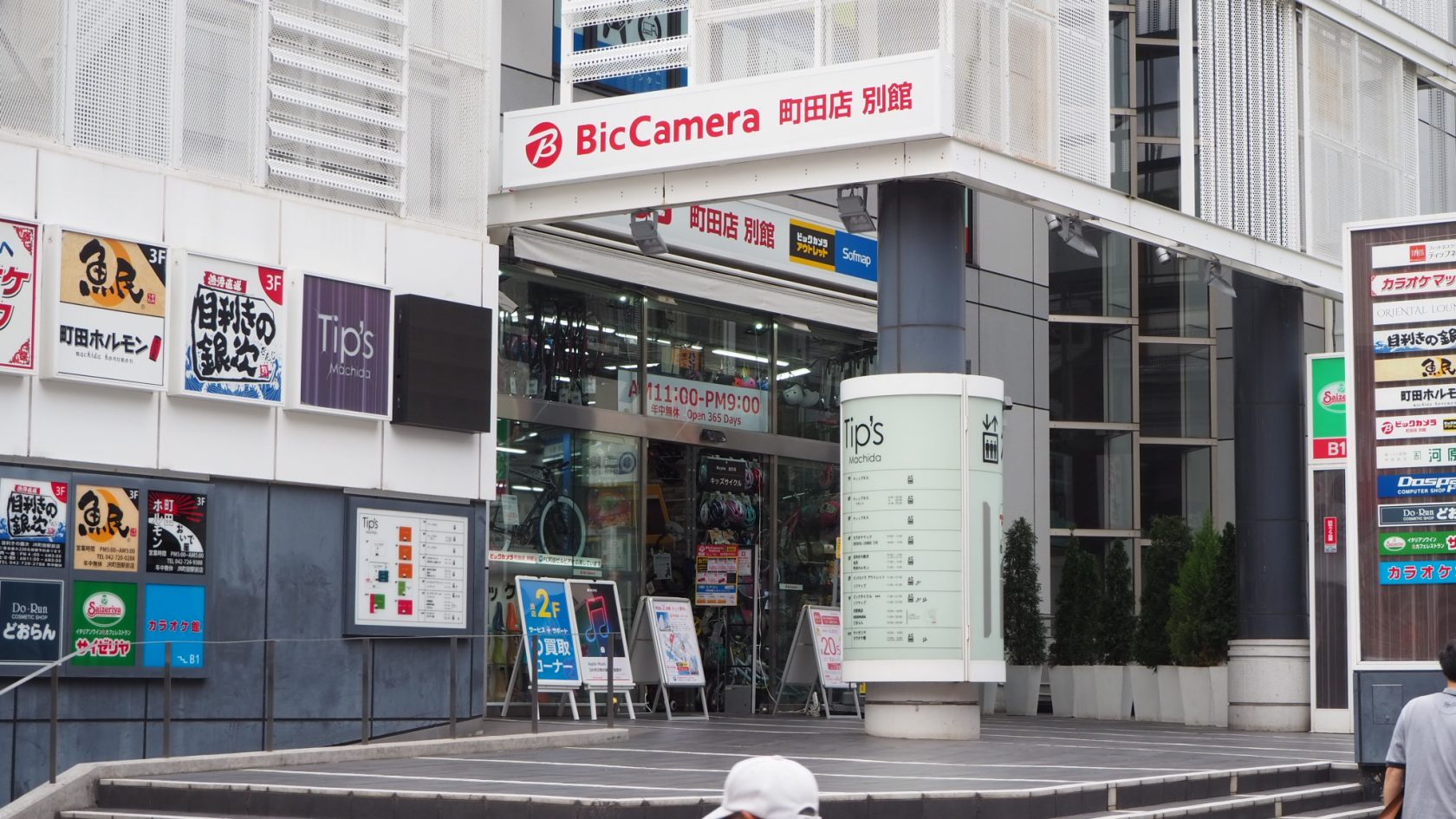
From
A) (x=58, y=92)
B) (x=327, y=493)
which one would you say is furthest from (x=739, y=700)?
(x=58, y=92)

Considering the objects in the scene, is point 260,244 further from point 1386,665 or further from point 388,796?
point 1386,665

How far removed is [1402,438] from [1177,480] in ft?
56.5

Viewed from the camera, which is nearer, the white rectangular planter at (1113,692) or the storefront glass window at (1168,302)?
the white rectangular planter at (1113,692)


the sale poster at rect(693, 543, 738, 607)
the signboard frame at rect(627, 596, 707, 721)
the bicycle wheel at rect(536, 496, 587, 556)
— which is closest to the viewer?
the bicycle wheel at rect(536, 496, 587, 556)

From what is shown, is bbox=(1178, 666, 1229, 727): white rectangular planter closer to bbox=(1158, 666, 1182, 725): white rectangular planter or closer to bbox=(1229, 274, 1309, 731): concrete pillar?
bbox=(1158, 666, 1182, 725): white rectangular planter

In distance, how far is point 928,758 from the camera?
1313 centimetres

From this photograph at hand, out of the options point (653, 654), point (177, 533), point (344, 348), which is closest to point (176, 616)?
point (177, 533)

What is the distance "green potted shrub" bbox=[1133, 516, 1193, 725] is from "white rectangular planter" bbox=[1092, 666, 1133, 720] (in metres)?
0.23

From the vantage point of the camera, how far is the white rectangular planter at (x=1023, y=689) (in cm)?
2319

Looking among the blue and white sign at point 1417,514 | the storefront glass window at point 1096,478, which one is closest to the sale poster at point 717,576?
the blue and white sign at point 1417,514

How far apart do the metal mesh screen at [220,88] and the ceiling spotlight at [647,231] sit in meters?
3.47

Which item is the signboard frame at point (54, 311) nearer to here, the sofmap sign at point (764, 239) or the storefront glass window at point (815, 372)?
the sofmap sign at point (764, 239)

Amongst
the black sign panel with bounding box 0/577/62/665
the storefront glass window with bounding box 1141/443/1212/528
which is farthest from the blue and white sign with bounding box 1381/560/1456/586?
the storefront glass window with bounding box 1141/443/1212/528

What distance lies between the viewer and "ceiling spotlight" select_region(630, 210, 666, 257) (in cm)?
1686
